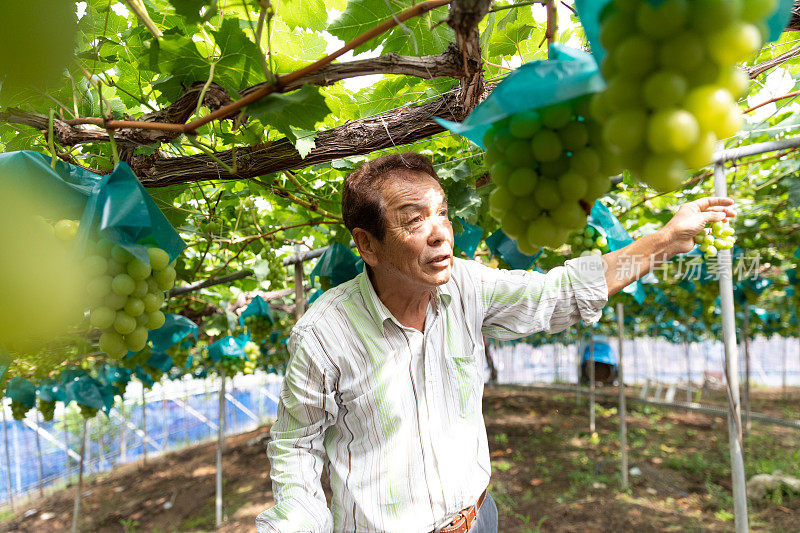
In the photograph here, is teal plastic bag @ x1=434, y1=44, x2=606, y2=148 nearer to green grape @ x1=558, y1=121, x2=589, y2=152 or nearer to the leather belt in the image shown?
green grape @ x1=558, y1=121, x2=589, y2=152

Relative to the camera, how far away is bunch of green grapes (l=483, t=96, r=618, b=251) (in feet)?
2.02

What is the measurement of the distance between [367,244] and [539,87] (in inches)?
51.9

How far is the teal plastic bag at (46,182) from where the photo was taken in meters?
1.03

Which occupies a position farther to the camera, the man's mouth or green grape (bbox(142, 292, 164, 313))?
the man's mouth

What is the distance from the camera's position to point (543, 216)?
0.63m

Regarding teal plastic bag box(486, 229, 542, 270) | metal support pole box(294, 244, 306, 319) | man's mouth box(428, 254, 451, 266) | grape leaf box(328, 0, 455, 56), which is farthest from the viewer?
metal support pole box(294, 244, 306, 319)

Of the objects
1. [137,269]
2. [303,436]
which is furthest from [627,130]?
[303,436]

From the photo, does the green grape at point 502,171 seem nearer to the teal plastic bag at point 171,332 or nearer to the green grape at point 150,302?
the green grape at point 150,302

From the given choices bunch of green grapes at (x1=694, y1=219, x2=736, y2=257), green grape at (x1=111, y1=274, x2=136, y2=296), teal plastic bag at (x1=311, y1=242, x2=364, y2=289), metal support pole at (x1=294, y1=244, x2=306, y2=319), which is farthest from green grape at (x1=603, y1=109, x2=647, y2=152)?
metal support pole at (x1=294, y1=244, x2=306, y2=319)

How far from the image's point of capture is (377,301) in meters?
1.87

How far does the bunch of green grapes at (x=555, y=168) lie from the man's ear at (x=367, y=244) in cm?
118

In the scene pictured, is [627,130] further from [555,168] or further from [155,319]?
[155,319]

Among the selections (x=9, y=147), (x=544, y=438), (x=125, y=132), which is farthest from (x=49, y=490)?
(x=125, y=132)

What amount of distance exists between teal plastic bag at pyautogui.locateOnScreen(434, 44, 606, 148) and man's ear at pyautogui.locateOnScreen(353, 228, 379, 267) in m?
1.16
